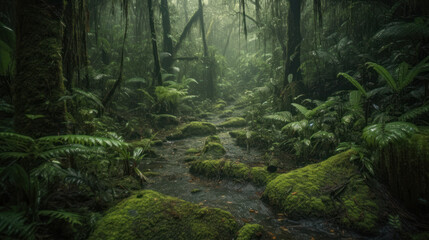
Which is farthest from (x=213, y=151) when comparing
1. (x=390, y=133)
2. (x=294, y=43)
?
(x=294, y=43)

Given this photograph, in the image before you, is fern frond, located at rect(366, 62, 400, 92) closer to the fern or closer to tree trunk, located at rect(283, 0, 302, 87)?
the fern

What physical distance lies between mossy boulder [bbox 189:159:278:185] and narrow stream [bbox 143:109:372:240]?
13cm

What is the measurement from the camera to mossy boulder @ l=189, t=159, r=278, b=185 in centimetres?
365

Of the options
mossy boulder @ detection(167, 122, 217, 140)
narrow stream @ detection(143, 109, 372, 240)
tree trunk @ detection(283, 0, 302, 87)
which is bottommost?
narrow stream @ detection(143, 109, 372, 240)

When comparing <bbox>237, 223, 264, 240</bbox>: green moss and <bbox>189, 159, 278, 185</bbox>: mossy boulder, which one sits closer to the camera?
<bbox>237, 223, 264, 240</bbox>: green moss

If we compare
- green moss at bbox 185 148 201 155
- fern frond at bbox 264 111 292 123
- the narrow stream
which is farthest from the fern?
green moss at bbox 185 148 201 155

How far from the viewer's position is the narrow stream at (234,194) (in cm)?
238

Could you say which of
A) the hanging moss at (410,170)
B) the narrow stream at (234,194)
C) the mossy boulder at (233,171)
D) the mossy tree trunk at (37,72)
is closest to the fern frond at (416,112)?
the hanging moss at (410,170)

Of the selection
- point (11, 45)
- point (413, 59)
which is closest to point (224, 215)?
point (11, 45)

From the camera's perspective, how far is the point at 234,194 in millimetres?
3352

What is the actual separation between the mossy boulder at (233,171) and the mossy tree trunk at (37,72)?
8.42 feet

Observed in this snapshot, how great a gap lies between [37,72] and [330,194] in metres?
3.70

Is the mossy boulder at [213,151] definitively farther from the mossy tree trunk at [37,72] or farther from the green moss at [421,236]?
the green moss at [421,236]

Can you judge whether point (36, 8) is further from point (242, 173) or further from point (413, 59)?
point (413, 59)
